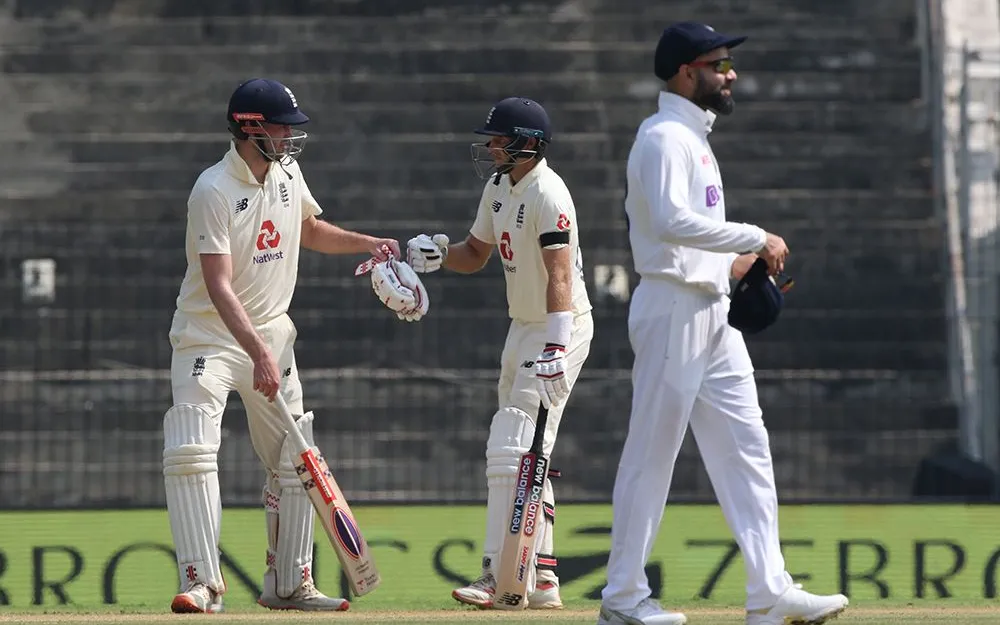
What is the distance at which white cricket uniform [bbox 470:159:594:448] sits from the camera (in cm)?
722

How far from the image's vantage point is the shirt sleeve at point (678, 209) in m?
5.73

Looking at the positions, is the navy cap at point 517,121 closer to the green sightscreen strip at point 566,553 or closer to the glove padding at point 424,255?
the glove padding at point 424,255

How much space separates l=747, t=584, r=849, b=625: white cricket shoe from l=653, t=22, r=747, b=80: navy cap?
153 cm

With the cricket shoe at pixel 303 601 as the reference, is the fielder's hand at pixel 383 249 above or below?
above

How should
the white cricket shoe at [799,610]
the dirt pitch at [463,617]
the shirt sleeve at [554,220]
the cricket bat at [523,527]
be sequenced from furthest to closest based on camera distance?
the shirt sleeve at [554,220]
the cricket bat at [523,527]
the dirt pitch at [463,617]
the white cricket shoe at [799,610]

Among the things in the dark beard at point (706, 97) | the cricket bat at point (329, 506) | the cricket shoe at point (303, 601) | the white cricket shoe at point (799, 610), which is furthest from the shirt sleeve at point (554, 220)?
the white cricket shoe at point (799, 610)

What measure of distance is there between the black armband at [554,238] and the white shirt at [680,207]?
1103 millimetres

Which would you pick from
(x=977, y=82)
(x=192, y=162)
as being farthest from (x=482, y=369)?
(x=977, y=82)

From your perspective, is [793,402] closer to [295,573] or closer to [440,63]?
[440,63]

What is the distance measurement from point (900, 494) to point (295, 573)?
5.51 metres

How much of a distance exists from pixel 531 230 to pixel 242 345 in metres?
1.10

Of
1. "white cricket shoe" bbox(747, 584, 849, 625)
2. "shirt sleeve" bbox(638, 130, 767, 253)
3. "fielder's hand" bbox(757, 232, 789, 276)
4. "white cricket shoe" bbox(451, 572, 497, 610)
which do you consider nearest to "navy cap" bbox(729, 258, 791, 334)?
"fielder's hand" bbox(757, 232, 789, 276)

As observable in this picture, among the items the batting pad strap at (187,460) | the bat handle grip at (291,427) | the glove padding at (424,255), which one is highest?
the glove padding at (424,255)

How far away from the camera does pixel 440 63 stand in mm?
14234
